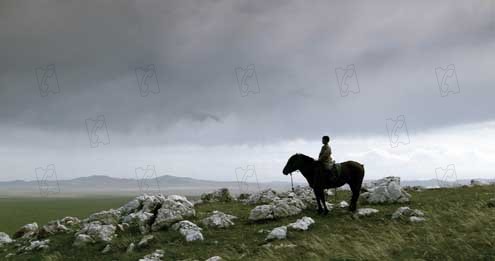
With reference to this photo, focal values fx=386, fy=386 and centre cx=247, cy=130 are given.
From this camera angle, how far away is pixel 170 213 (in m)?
19.4

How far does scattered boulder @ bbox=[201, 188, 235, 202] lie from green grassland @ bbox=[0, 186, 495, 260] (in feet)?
29.5

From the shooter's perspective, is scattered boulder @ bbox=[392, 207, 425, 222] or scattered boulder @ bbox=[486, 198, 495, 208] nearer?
scattered boulder @ bbox=[392, 207, 425, 222]

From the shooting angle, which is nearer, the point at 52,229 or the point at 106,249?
the point at 106,249

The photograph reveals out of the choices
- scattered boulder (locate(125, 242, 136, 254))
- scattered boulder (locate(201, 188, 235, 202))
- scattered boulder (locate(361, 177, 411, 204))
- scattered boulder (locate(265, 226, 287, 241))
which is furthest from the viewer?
scattered boulder (locate(201, 188, 235, 202))

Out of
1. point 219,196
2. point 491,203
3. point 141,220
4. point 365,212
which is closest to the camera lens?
point 365,212

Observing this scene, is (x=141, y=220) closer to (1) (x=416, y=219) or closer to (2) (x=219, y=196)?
(2) (x=219, y=196)

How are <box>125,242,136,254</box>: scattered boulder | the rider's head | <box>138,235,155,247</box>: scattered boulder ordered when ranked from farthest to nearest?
1. the rider's head
2. <box>138,235,155,247</box>: scattered boulder
3. <box>125,242,136,254</box>: scattered boulder

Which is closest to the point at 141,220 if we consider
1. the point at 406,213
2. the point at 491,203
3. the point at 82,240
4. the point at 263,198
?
the point at 82,240

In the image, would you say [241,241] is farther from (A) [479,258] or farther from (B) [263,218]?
(A) [479,258]

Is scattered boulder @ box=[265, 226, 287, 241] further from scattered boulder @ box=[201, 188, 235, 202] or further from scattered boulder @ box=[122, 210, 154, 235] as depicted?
scattered boulder @ box=[201, 188, 235, 202]

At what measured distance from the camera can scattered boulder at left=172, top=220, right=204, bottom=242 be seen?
16333mm

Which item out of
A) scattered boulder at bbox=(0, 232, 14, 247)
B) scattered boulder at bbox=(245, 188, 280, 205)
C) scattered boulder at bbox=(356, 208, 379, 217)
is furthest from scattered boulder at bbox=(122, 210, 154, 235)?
scattered boulder at bbox=(356, 208, 379, 217)

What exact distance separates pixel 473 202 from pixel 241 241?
13.2 meters

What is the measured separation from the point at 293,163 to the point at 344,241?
6454mm
